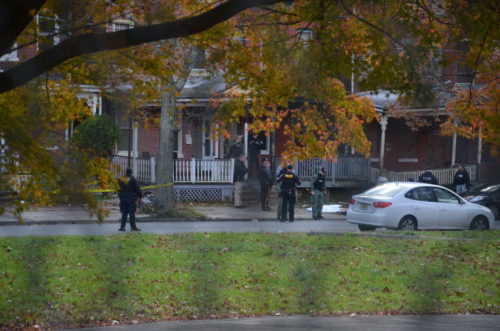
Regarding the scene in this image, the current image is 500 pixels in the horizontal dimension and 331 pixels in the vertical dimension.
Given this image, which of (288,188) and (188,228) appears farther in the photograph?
(288,188)

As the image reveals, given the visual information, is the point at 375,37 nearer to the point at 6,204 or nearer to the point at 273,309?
the point at 273,309

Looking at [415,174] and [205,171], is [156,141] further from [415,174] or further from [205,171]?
[415,174]

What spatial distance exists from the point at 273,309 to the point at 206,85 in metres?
19.8

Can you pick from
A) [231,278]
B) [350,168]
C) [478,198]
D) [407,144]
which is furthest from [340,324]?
[407,144]

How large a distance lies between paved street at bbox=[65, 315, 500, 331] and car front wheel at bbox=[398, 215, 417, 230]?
978 centimetres

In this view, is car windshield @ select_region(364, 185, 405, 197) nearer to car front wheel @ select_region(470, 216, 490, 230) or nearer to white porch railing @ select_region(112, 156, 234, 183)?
car front wheel @ select_region(470, 216, 490, 230)

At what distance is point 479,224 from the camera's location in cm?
2061

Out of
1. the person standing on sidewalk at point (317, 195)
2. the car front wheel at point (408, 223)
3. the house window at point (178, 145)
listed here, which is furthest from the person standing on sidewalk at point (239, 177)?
the car front wheel at point (408, 223)

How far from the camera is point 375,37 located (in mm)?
10062

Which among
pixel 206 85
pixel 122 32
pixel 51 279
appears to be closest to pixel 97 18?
pixel 122 32

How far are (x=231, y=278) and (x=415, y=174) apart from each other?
23.0 metres

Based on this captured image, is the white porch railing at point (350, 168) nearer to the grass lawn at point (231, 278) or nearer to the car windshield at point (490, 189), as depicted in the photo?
the car windshield at point (490, 189)

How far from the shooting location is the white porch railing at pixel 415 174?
3219 centimetres

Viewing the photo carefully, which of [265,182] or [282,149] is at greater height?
[282,149]
